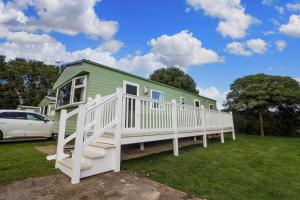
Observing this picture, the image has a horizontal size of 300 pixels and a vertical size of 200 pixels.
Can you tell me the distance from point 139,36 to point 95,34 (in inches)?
127

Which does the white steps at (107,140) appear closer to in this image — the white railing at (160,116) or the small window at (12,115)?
the white railing at (160,116)

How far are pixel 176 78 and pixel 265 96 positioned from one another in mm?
13999

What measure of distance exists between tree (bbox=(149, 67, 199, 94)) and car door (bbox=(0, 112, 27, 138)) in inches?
845

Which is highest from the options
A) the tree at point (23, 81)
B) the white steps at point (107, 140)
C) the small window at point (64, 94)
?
the tree at point (23, 81)

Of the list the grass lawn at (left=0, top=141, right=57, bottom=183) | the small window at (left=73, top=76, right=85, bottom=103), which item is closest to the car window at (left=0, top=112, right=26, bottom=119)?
the small window at (left=73, top=76, right=85, bottom=103)

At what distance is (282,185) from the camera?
3.35 m

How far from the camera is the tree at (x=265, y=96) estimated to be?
1507cm

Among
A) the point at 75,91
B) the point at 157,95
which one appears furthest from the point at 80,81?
the point at 157,95

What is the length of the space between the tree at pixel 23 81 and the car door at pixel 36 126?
23784 mm

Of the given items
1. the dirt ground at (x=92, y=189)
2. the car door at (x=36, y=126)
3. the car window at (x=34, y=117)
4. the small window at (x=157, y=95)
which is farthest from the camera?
the small window at (x=157, y=95)

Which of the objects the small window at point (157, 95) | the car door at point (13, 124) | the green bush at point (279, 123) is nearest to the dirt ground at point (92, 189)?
the car door at point (13, 124)

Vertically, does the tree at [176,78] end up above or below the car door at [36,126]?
above

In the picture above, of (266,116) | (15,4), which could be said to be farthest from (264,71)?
(15,4)

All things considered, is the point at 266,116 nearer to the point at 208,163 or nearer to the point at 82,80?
the point at 208,163
